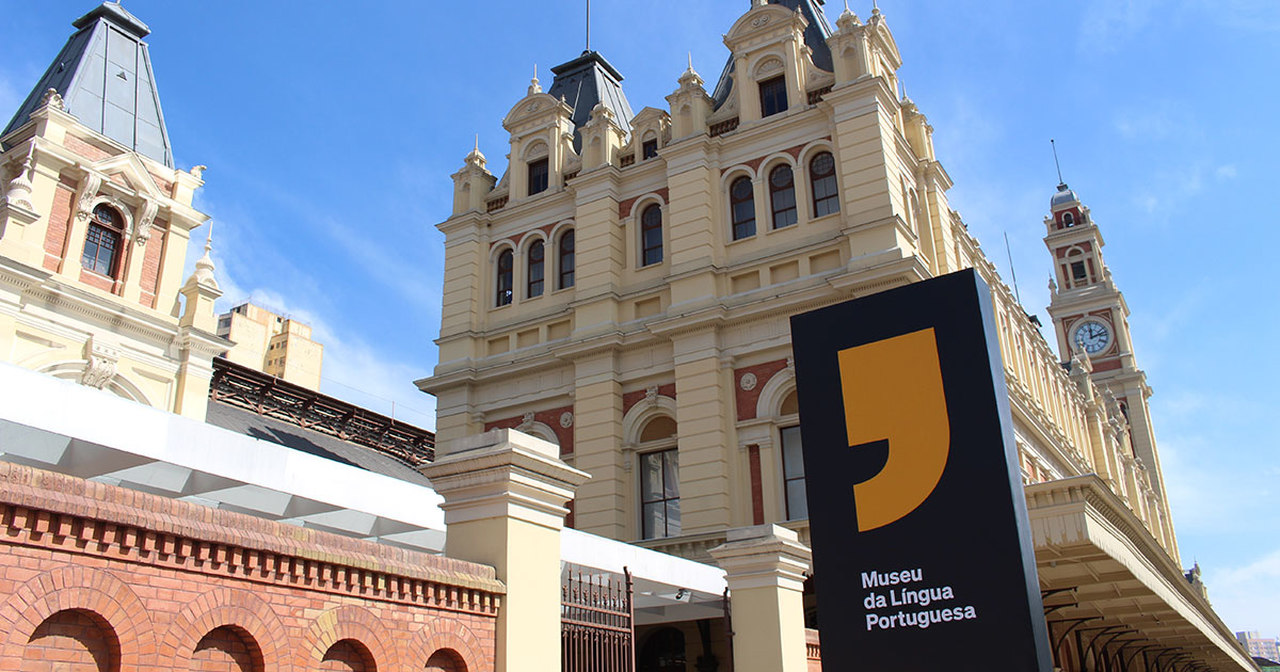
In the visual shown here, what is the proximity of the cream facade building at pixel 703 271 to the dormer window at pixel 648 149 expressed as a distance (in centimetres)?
13

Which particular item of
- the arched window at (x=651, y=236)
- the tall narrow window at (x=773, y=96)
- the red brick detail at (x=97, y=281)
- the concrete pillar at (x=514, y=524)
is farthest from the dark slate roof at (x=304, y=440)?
the concrete pillar at (x=514, y=524)

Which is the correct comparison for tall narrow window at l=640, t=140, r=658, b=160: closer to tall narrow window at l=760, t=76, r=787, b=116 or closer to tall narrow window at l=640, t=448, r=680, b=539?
tall narrow window at l=760, t=76, r=787, b=116

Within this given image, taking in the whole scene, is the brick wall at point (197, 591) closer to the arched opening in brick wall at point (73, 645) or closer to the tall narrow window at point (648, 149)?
the arched opening in brick wall at point (73, 645)

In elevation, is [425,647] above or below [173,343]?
below

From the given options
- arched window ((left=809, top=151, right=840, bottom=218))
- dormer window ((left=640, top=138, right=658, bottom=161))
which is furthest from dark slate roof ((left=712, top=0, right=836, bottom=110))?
arched window ((left=809, top=151, right=840, bottom=218))

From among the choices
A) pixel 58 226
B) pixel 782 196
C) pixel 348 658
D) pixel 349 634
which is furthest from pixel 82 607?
pixel 782 196

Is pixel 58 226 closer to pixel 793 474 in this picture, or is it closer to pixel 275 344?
pixel 793 474

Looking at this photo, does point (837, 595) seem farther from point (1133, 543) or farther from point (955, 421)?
point (1133, 543)

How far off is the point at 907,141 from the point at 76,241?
20.9m

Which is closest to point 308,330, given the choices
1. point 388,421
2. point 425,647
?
point 388,421

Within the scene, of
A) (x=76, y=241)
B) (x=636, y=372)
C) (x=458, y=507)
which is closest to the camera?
(x=458, y=507)

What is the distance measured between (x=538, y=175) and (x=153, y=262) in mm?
11162

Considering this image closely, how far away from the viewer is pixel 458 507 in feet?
27.4

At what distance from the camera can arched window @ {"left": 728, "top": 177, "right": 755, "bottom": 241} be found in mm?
25859
